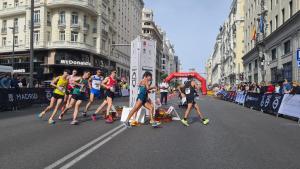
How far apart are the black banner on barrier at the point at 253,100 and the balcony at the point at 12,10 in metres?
36.3

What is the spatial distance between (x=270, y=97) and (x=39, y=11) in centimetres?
3624

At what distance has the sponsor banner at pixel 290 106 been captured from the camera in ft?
42.6

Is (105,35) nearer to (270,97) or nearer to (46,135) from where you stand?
(270,97)

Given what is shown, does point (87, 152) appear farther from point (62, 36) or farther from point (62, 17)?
point (62, 17)

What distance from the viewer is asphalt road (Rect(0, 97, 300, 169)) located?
5.24 meters

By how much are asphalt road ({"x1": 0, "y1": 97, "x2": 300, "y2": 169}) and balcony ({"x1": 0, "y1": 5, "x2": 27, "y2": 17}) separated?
40574mm

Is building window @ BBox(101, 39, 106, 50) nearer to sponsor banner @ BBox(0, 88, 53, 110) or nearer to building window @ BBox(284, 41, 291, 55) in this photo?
building window @ BBox(284, 41, 291, 55)

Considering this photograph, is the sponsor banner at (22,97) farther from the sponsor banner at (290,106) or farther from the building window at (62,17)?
the building window at (62,17)

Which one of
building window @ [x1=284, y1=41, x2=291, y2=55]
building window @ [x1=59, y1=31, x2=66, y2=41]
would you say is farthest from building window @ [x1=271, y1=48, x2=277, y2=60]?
Answer: building window @ [x1=59, y1=31, x2=66, y2=41]

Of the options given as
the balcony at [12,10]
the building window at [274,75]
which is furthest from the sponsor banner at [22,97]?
the balcony at [12,10]

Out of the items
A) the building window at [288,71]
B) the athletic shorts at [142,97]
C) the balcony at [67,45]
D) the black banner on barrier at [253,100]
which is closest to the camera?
the athletic shorts at [142,97]

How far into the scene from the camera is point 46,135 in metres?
7.99

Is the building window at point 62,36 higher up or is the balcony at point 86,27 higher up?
the balcony at point 86,27

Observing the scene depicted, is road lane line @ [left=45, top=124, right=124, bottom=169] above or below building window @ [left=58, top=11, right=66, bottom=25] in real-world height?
below
